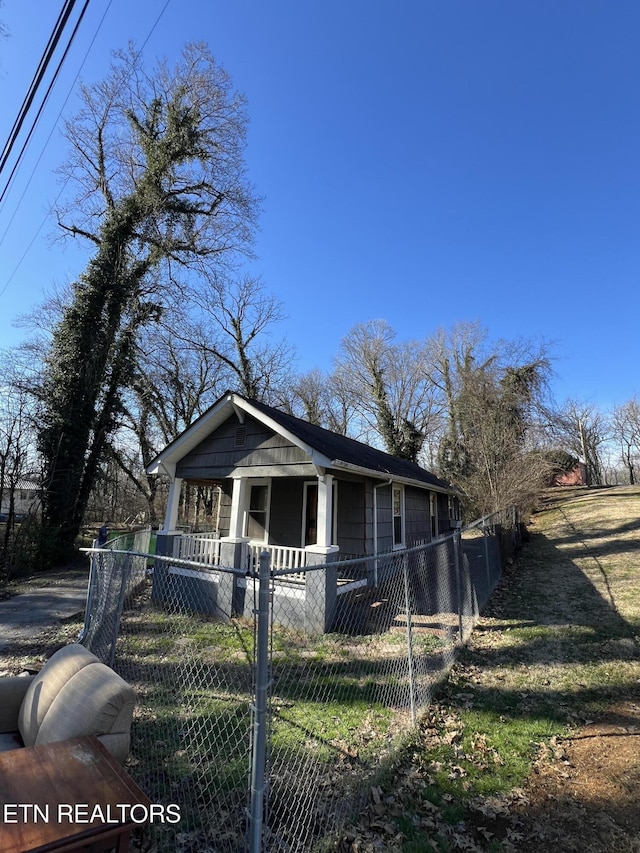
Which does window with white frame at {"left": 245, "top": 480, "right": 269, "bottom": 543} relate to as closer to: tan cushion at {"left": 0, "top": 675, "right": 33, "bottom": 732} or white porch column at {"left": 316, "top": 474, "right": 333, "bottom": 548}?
white porch column at {"left": 316, "top": 474, "right": 333, "bottom": 548}

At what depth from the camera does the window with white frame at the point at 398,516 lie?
1263cm

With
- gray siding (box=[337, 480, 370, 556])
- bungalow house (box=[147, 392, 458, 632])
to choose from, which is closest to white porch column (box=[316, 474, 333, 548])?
bungalow house (box=[147, 392, 458, 632])

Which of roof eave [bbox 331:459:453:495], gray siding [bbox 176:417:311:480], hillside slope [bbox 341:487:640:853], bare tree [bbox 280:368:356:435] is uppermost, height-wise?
bare tree [bbox 280:368:356:435]

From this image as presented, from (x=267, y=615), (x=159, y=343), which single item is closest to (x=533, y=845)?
(x=267, y=615)

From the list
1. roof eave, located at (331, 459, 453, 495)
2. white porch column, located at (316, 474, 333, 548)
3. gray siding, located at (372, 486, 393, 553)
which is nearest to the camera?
white porch column, located at (316, 474, 333, 548)

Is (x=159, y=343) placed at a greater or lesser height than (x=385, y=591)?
greater

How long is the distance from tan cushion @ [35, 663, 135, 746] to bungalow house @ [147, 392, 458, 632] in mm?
4688

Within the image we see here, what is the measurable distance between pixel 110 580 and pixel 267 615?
13.1 feet

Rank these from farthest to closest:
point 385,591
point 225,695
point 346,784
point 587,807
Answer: point 385,591, point 225,695, point 346,784, point 587,807

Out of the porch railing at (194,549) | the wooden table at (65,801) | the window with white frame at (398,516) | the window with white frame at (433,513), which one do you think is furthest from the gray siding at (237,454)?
the window with white frame at (433,513)

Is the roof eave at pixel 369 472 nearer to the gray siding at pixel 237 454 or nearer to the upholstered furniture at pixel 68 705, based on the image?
the gray siding at pixel 237 454

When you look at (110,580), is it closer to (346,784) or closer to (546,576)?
(346,784)

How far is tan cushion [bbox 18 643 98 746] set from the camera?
3082mm

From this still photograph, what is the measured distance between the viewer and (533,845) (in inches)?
105
